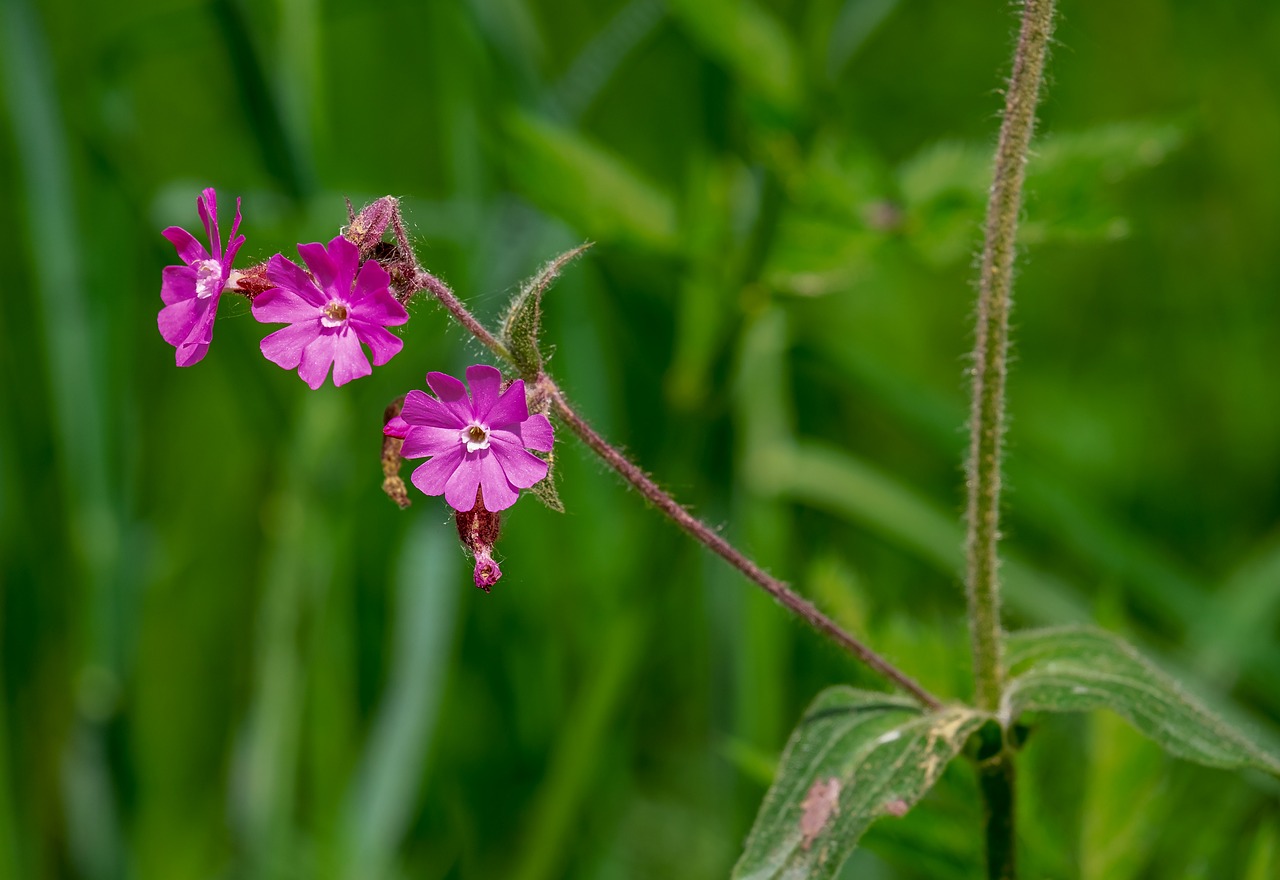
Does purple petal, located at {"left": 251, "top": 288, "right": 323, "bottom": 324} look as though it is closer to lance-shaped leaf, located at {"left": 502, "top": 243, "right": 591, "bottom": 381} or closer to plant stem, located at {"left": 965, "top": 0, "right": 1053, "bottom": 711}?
lance-shaped leaf, located at {"left": 502, "top": 243, "right": 591, "bottom": 381}

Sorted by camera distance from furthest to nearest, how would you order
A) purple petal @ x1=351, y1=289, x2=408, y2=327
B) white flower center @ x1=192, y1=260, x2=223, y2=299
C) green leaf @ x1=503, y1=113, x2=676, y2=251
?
green leaf @ x1=503, y1=113, x2=676, y2=251, white flower center @ x1=192, y1=260, x2=223, y2=299, purple petal @ x1=351, y1=289, x2=408, y2=327

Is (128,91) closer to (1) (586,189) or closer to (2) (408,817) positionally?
(1) (586,189)

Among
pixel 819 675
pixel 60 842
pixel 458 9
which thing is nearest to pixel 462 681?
pixel 819 675

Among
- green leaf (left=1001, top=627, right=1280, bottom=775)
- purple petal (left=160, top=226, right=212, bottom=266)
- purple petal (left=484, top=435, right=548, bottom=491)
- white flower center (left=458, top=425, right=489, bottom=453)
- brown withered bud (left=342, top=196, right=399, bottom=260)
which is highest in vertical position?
brown withered bud (left=342, top=196, right=399, bottom=260)

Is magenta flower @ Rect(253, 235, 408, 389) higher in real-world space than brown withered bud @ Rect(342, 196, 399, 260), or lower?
lower

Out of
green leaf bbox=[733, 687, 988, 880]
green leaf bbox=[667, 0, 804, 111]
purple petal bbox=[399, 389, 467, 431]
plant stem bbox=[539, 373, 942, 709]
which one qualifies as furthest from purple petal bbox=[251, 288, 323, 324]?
green leaf bbox=[667, 0, 804, 111]

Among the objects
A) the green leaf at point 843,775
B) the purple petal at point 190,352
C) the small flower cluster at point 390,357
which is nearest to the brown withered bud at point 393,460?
the small flower cluster at point 390,357
